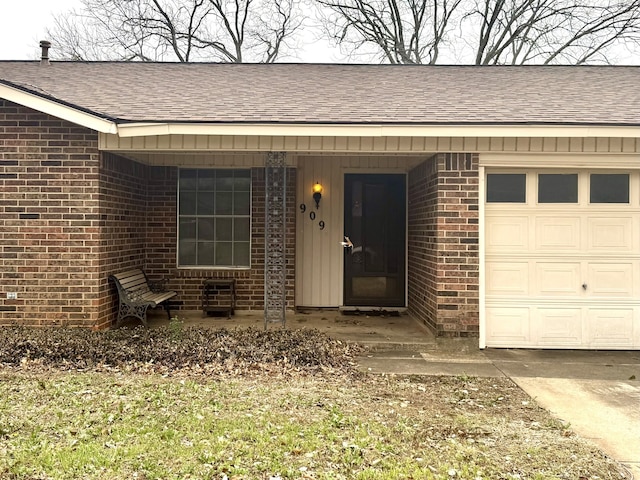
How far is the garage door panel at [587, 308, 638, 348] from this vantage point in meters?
6.43

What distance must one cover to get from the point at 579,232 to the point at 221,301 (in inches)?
221

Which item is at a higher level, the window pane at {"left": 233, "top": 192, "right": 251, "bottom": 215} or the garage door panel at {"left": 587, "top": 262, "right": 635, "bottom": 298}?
the window pane at {"left": 233, "top": 192, "right": 251, "bottom": 215}

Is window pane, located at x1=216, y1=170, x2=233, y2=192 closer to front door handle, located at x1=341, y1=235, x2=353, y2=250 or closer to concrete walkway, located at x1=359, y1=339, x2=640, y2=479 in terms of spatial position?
front door handle, located at x1=341, y1=235, x2=353, y2=250

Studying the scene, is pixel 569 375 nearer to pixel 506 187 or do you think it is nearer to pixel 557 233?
pixel 557 233

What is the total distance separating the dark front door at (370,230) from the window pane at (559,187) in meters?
2.86

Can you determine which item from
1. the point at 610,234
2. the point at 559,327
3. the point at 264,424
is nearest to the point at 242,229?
the point at 264,424

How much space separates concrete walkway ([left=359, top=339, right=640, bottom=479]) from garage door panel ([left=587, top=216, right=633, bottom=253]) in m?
1.37

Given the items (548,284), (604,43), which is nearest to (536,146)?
(548,284)

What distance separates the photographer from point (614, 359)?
19.7ft

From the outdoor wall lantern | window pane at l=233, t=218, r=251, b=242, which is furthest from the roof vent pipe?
the outdoor wall lantern

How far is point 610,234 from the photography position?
253 inches

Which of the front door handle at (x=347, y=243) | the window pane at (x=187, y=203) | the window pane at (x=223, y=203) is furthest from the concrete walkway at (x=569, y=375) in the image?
the window pane at (x=187, y=203)

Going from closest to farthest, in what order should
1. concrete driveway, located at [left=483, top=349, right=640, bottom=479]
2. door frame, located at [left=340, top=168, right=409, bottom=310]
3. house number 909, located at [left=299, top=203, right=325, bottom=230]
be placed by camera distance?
concrete driveway, located at [left=483, top=349, right=640, bottom=479]
door frame, located at [left=340, top=168, right=409, bottom=310]
house number 909, located at [left=299, top=203, right=325, bottom=230]

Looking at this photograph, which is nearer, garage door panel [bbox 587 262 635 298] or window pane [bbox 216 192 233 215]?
garage door panel [bbox 587 262 635 298]
